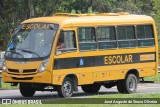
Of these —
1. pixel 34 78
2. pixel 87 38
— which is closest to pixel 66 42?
pixel 87 38

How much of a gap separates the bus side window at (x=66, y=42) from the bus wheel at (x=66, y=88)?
0.97m

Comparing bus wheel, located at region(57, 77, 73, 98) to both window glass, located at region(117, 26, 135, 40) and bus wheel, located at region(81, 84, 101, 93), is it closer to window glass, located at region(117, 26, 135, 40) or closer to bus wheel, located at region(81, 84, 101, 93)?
bus wheel, located at region(81, 84, 101, 93)

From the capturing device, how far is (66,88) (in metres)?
→ 20.5

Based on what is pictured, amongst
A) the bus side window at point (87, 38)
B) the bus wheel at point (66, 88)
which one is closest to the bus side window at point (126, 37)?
the bus side window at point (87, 38)

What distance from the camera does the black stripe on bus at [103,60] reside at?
20.4 metres

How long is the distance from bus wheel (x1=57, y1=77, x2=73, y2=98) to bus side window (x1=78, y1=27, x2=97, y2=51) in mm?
1292

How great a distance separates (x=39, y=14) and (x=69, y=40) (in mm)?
21760

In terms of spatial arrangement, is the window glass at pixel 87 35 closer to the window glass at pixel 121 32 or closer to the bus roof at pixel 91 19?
the bus roof at pixel 91 19

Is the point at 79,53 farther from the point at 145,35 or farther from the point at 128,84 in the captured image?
the point at 145,35

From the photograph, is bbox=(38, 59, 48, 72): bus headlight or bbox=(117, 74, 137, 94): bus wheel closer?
bbox=(38, 59, 48, 72): bus headlight

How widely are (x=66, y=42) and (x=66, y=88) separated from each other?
4.95ft

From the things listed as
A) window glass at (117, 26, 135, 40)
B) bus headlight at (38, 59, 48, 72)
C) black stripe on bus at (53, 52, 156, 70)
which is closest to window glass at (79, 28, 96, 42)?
black stripe on bus at (53, 52, 156, 70)

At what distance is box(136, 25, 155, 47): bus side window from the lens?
23.7m

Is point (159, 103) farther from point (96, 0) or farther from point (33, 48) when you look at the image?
point (96, 0)
